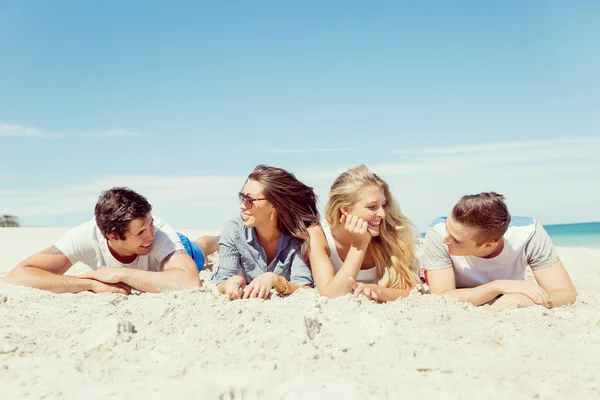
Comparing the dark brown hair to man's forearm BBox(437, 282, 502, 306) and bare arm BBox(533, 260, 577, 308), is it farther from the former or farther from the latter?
bare arm BBox(533, 260, 577, 308)

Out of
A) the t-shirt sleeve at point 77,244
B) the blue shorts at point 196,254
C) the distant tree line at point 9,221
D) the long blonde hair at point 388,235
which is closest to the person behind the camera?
the long blonde hair at point 388,235

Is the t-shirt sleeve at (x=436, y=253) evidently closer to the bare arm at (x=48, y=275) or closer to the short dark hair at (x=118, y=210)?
the short dark hair at (x=118, y=210)

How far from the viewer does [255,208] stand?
481 cm

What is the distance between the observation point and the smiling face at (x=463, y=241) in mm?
4156

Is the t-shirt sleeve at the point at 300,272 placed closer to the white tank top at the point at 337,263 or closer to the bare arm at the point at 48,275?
the white tank top at the point at 337,263

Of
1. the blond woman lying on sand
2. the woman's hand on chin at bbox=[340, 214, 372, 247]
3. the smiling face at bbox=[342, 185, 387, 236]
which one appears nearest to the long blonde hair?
the blond woman lying on sand

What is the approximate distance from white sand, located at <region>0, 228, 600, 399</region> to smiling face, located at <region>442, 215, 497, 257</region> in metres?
0.48

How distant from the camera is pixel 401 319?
139 inches

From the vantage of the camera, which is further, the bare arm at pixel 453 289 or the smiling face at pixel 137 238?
the smiling face at pixel 137 238

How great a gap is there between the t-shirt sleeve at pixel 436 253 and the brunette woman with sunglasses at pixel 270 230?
1078mm

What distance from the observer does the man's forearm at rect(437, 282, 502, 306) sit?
4227 millimetres

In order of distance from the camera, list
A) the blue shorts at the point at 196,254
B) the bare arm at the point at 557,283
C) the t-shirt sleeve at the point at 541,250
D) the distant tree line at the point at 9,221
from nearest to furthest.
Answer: the bare arm at the point at 557,283 → the t-shirt sleeve at the point at 541,250 → the blue shorts at the point at 196,254 → the distant tree line at the point at 9,221

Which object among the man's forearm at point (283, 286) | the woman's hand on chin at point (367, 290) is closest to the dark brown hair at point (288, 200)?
the man's forearm at point (283, 286)

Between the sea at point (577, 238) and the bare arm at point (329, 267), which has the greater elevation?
the bare arm at point (329, 267)
